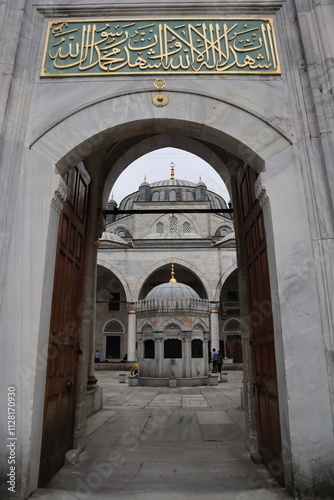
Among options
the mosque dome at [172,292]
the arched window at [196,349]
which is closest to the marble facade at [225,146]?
the arched window at [196,349]

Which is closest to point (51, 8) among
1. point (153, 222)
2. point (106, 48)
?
point (106, 48)

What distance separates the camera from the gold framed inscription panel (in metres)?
3.43

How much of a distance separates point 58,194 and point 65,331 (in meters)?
1.38

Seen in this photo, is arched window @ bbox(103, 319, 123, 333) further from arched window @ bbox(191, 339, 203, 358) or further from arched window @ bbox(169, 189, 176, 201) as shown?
arched window @ bbox(191, 339, 203, 358)

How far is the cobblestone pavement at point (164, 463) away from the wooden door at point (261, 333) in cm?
26

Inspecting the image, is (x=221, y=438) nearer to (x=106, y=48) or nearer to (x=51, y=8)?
(x=106, y=48)

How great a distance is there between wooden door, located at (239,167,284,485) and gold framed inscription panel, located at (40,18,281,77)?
3.97 ft

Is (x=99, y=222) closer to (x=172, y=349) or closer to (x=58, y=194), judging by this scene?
(x=58, y=194)

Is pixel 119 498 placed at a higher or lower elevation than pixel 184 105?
lower

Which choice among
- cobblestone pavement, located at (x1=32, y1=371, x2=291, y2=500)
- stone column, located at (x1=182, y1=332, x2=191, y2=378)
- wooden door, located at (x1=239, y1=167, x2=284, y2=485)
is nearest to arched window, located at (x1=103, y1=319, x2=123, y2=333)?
stone column, located at (x1=182, y1=332, x2=191, y2=378)

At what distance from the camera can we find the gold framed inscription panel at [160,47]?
3.43 metres

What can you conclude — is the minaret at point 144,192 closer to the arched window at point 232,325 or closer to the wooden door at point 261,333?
the arched window at point 232,325

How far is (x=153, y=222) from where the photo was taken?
3003cm

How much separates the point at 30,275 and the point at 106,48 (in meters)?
2.42
